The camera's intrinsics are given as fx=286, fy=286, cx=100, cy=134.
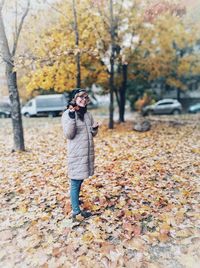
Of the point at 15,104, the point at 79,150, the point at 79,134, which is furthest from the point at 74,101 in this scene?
the point at 15,104

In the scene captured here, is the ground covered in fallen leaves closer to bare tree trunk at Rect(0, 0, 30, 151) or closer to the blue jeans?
the blue jeans

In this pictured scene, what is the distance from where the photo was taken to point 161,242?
3.93 m

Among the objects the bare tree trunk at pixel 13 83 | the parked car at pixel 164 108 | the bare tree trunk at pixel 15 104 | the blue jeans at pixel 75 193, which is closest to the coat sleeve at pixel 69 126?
the blue jeans at pixel 75 193

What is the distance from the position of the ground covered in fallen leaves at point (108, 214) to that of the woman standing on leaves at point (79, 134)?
896 millimetres

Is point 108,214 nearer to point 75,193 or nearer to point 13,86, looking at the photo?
point 75,193

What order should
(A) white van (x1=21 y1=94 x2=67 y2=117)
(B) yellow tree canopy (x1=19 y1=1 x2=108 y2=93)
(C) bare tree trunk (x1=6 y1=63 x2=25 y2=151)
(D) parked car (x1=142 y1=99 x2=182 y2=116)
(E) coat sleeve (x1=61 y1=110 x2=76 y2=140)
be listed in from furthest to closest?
(D) parked car (x1=142 y1=99 x2=182 y2=116), (A) white van (x1=21 y1=94 x2=67 y2=117), (B) yellow tree canopy (x1=19 y1=1 x2=108 y2=93), (C) bare tree trunk (x1=6 y1=63 x2=25 y2=151), (E) coat sleeve (x1=61 y1=110 x2=76 y2=140)

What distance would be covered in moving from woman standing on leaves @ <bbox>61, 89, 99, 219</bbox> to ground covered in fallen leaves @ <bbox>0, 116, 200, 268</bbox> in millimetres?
896

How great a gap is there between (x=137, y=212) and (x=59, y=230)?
4.44 ft

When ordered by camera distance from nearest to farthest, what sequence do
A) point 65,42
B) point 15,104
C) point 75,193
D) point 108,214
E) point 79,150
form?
point 79,150 < point 75,193 < point 108,214 < point 15,104 < point 65,42

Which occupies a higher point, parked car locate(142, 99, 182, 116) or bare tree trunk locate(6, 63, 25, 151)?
bare tree trunk locate(6, 63, 25, 151)

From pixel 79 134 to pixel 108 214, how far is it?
151 centimetres

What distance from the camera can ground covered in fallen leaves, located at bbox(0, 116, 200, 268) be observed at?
3682 mm

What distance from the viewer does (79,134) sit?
430 cm

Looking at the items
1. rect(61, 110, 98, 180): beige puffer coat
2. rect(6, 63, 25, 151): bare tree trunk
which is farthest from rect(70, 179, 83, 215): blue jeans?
rect(6, 63, 25, 151): bare tree trunk
